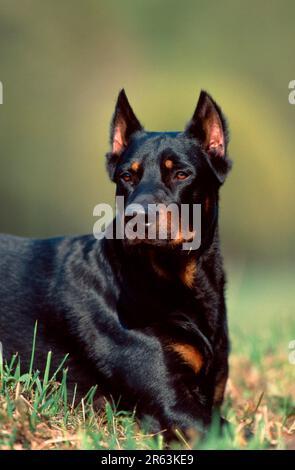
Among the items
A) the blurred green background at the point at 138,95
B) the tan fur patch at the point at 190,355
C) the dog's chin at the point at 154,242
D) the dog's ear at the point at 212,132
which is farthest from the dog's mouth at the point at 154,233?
the blurred green background at the point at 138,95

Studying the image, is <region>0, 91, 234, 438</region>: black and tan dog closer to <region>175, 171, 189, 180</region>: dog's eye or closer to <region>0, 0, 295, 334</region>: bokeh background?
<region>175, 171, 189, 180</region>: dog's eye

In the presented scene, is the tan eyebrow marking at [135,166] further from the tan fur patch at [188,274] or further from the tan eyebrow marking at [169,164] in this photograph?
the tan fur patch at [188,274]

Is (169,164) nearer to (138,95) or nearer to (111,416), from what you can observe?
(111,416)

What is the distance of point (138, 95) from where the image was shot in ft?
71.8

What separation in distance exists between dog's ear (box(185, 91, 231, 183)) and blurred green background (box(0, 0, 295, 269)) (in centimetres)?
1421

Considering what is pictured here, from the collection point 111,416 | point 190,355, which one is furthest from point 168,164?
point 111,416

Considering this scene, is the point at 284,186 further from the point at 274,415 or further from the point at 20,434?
the point at 20,434

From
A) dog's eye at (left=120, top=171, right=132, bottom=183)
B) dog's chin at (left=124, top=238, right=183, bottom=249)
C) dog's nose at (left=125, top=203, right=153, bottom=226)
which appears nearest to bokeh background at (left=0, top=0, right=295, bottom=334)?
dog's eye at (left=120, top=171, right=132, bottom=183)

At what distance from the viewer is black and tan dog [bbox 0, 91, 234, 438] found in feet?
14.6

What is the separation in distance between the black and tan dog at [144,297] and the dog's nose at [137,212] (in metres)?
0.04

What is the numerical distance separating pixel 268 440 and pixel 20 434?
48.4 inches

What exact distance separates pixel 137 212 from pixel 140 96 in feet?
58.6

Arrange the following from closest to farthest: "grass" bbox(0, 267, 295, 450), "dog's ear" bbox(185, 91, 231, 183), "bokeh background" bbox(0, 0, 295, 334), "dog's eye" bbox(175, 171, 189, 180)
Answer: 1. "grass" bbox(0, 267, 295, 450)
2. "dog's eye" bbox(175, 171, 189, 180)
3. "dog's ear" bbox(185, 91, 231, 183)
4. "bokeh background" bbox(0, 0, 295, 334)
